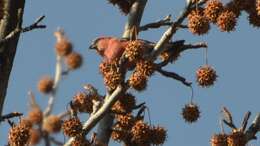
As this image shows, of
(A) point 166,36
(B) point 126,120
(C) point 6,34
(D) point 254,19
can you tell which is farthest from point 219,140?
(C) point 6,34

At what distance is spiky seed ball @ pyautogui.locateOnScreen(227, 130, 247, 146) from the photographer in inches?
149

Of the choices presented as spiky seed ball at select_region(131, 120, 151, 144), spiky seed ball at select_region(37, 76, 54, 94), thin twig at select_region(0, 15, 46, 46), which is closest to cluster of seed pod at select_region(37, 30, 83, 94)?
spiky seed ball at select_region(37, 76, 54, 94)

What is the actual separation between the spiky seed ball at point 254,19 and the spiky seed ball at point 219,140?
843mm

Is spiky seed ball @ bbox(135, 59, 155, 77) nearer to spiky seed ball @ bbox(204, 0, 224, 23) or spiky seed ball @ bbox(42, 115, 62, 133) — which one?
spiky seed ball @ bbox(204, 0, 224, 23)

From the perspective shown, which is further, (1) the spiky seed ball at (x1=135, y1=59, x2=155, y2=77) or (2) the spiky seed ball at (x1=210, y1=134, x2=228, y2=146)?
(2) the spiky seed ball at (x1=210, y1=134, x2=228, y2=146)

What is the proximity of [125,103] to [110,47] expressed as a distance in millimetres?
1891

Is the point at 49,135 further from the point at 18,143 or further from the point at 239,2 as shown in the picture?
the point at 239,2

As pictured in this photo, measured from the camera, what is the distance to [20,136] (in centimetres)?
337

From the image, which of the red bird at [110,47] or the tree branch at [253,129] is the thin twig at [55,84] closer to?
the red bird at [110,47]

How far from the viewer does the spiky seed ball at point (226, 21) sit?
12.7 feet

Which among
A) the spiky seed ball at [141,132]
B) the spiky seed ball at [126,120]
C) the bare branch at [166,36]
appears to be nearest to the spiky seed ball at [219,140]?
the spiky seed ball at [141,132]

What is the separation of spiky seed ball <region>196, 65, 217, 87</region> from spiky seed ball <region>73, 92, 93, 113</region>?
2.63ft

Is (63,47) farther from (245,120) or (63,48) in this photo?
(245,120)

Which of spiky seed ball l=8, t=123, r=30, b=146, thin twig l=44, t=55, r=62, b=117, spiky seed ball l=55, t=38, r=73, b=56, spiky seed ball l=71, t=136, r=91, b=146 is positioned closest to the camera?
thin twig l=44, t=55, r=62, b=117
